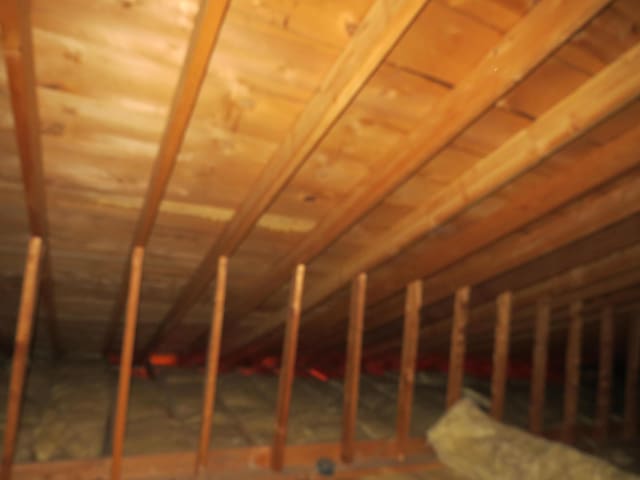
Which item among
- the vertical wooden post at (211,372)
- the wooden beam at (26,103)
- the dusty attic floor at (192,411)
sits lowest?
the dusty attic floor at (192,411)

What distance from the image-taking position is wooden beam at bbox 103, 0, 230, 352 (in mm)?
1343

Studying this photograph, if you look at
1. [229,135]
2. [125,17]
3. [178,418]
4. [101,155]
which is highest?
[125,17]

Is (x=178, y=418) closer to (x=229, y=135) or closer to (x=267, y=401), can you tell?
(x=267, y=401)

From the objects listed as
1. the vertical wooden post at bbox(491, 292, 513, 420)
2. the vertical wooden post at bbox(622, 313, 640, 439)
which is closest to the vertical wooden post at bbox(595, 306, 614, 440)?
the vertical wooden post at bbox(622, 313, 640, 439)

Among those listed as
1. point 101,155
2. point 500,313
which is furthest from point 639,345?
point 101,155

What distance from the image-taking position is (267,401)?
479 centimetres

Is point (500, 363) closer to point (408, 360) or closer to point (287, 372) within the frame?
point (408, 360)

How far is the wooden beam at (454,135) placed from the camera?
4.75 feet

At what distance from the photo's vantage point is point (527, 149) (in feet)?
6.53

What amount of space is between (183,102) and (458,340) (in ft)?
9.51

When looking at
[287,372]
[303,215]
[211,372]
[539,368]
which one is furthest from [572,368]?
[211,372]

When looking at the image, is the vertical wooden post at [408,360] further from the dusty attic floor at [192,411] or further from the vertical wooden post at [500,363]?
the vertical wooden post at [500,363]

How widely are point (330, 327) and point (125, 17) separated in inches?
138

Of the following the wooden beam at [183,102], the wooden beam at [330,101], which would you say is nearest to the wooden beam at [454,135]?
the wooden beam at [330,101]
